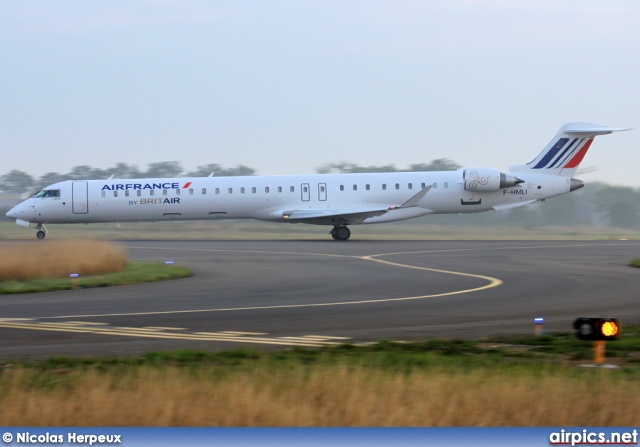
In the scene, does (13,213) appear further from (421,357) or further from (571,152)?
(421,357)

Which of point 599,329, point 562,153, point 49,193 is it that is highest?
point 562,153

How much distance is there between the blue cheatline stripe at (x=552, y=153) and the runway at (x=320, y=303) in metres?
13.5

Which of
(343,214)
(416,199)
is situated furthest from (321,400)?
(416,199)

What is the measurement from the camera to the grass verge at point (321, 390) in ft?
26.9

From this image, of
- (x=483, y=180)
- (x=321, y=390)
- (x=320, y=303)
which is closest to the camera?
(x=321, y=390)

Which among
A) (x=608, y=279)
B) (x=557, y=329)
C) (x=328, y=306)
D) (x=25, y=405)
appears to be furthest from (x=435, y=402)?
(x=608, y=279)

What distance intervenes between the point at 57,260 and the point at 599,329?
18721mm

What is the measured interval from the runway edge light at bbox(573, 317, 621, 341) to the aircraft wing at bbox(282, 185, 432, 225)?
31557 mm

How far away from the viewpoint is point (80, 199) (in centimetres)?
4400

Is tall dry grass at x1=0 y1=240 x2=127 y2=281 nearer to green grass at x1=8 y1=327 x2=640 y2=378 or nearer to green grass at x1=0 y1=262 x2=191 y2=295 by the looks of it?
green grass at x1=0 y1=262 x2=191 y2=295

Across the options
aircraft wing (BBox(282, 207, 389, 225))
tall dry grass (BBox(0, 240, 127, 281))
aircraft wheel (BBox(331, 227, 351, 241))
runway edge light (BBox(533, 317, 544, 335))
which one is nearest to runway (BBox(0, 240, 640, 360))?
runway edge light (BBox(533, 317, 544, 335))

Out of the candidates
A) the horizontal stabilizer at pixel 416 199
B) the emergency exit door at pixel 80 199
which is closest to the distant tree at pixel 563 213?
the horizontal stabilizer at pixel 416 199

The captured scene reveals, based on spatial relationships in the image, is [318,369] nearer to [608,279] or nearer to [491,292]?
[491,292]

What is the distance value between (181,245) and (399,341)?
1101 inches
